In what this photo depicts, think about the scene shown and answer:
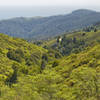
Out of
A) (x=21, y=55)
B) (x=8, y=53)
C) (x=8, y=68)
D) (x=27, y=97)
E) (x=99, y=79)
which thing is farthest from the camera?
(x=21, y=55)

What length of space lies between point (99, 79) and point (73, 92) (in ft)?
16.2

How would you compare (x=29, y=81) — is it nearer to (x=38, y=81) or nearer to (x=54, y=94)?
(x=38, y=81)

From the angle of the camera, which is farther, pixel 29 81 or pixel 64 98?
pixel 29 81

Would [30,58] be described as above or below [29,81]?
below

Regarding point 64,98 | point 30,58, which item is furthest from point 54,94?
point 30,58

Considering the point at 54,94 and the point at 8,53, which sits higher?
the point at 54,94

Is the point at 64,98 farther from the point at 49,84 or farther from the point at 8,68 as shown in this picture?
the point at 8,68

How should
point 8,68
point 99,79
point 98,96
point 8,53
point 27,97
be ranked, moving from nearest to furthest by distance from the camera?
point 27,97
point 98,96
point 99,79
point 8,68
point 8,53

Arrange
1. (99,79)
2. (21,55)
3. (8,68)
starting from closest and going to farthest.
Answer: (99,79)
(8,68)
(21,55)

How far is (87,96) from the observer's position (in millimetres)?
31656

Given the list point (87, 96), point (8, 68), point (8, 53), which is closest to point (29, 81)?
point (87, 96)

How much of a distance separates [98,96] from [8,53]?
90255 millimetres

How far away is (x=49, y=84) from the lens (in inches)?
1329

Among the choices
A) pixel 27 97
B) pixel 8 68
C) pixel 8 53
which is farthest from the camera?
pixel 8 53
